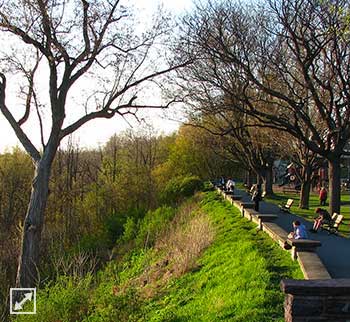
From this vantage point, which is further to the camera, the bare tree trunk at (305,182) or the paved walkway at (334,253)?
the bare tree trunk at (305,182)

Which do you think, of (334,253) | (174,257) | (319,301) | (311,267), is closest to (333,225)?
(334,253)

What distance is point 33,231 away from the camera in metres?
15.8

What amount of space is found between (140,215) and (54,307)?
76.6ft

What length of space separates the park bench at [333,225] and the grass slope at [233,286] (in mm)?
3653

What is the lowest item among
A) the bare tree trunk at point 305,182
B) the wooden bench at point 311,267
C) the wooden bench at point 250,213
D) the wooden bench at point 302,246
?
the wooden bench at point 311,267

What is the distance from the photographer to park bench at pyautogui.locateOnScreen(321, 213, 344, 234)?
697 inches

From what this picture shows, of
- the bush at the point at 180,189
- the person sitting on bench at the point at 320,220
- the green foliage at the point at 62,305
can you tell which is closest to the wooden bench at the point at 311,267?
the green foliage at the point at 62,305

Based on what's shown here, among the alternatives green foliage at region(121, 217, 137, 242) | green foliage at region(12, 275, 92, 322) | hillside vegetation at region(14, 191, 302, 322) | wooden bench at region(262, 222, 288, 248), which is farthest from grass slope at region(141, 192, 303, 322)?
green foliage at region(121, 217, 137, 242)

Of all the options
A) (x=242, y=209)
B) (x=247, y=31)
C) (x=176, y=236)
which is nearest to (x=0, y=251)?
(x=176, y=236)

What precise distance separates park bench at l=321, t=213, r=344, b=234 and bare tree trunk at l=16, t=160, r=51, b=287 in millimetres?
9910

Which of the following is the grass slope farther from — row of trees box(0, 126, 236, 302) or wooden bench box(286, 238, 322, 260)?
row of trees box(0, 126, 236, 302)

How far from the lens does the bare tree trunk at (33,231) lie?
1554 cm

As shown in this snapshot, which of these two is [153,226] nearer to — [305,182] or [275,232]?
[305,182]

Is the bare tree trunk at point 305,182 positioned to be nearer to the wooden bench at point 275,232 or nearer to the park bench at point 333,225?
the park bench at point 333,225
